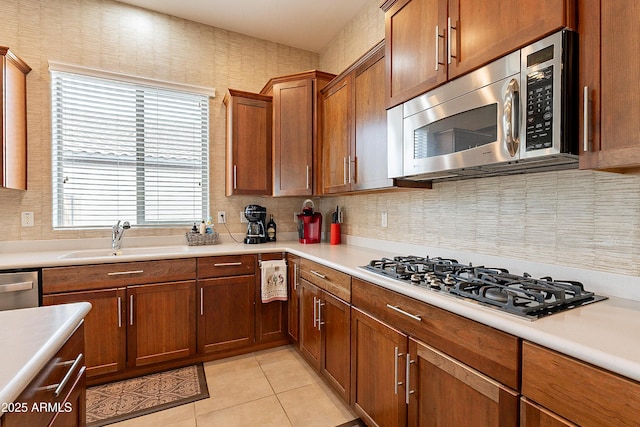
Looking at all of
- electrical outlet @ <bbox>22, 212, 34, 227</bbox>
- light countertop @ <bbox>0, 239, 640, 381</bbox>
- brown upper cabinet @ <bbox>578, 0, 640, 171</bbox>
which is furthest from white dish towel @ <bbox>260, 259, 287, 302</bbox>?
brown upper cabinet @ <bbox>578, 0, 640, 171</bbox>

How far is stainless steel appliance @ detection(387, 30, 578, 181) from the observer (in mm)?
1060

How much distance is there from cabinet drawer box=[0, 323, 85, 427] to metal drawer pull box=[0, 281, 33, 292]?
1287 mm

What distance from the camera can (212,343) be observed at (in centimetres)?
252

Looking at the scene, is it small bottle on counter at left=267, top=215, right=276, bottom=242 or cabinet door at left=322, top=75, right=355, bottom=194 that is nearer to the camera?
cabinet door at left=322, top=75, right=355, bottom=194

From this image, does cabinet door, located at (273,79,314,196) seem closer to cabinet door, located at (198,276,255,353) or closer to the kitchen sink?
cabinet door, located at (198,276,255,353)

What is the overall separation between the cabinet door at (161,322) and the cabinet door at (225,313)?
7 cm

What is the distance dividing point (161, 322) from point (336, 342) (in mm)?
1329

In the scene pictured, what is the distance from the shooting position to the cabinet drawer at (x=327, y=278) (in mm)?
1857

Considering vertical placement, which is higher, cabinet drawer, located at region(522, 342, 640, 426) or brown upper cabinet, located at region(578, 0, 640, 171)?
brown upper cabinet, located at region(578, 0, 640, 171)

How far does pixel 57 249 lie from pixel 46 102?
1161 mm

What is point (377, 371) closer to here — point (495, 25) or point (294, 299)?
point (294, 299)

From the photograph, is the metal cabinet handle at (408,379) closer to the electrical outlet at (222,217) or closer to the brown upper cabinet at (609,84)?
the brown upper cabinet at (609,84)

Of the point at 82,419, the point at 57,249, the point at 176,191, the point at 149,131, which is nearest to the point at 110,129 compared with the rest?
the point at 149,131

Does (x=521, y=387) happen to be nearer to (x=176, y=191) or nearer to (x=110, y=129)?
(x=176, y=191)
